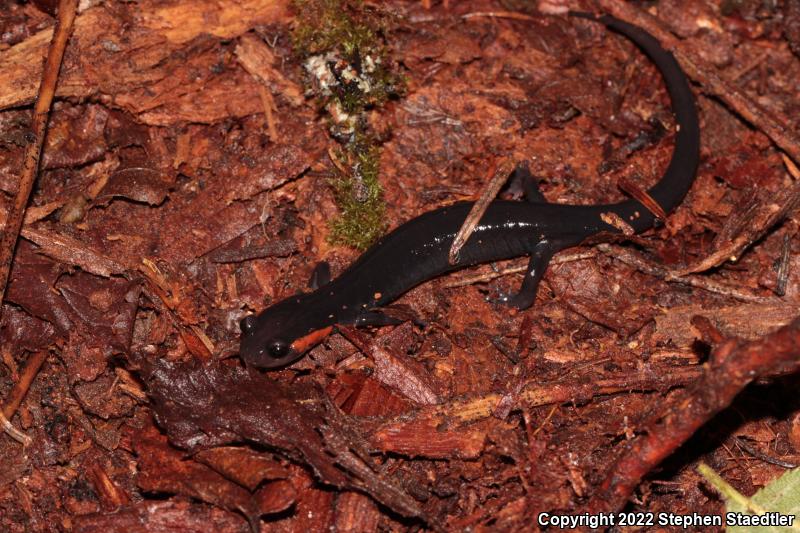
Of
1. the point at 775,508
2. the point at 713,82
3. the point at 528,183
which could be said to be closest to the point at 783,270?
the point at 713,82

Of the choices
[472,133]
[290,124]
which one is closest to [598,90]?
[472,133]

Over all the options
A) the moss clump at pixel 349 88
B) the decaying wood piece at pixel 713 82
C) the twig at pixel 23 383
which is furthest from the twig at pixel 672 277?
the twig at pixel 23 383

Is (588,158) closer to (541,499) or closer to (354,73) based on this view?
(354,73)

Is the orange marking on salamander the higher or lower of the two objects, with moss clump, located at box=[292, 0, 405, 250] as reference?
lower

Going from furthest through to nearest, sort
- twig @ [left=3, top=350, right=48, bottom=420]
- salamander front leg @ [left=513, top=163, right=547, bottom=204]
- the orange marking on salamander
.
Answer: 1. salamander front leg @ [left=513, top=163, right=547, bottom=204]
2. the orange marking on salamander
3. twig @ [left=3, top=350, right=48, bottom=420]
